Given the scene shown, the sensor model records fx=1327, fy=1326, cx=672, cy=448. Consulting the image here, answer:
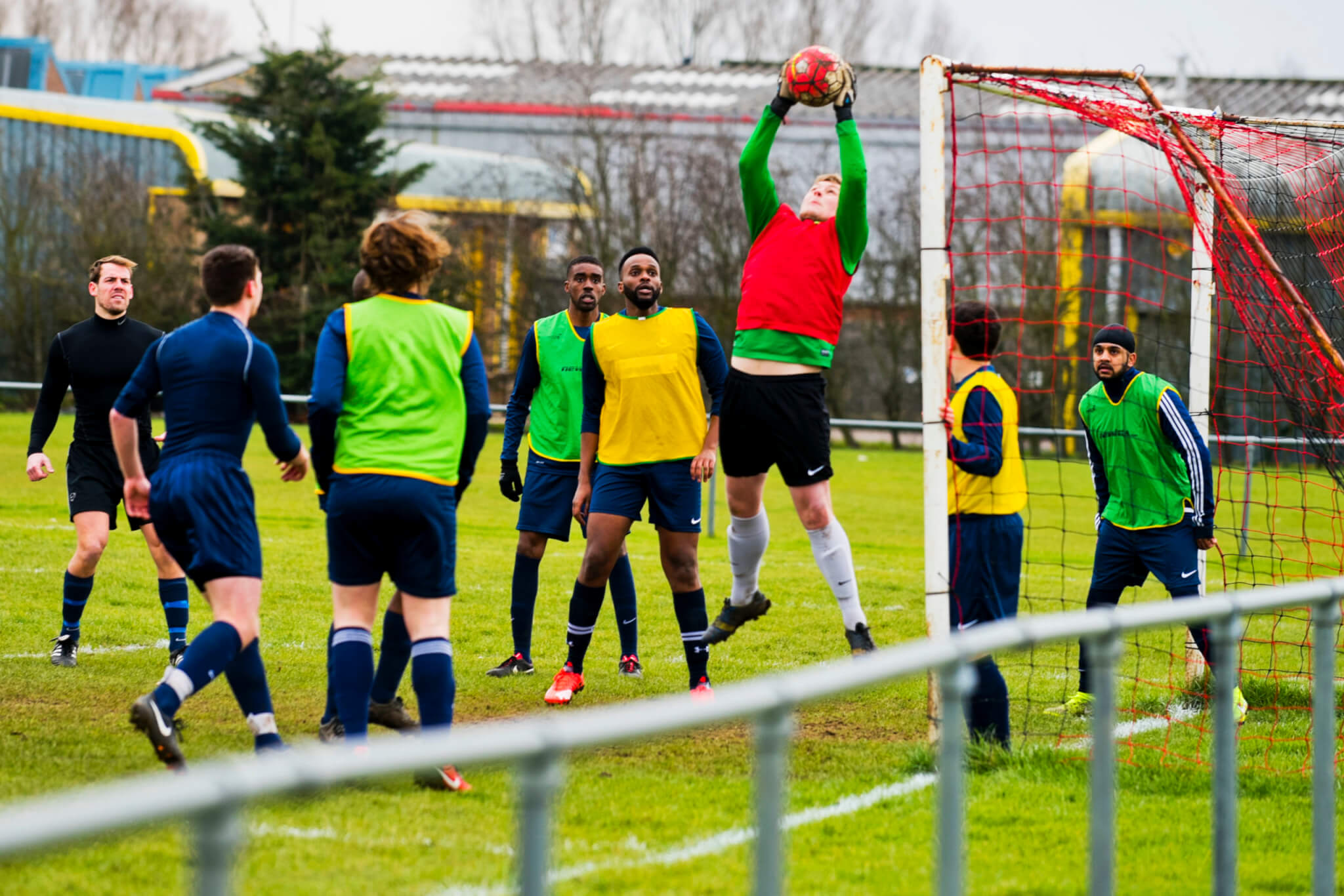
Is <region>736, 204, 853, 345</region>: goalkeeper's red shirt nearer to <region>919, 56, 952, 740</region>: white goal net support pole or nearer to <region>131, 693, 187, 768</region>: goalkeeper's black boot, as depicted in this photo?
<region>919, 56, 952, 740</region>: white goal net support pole

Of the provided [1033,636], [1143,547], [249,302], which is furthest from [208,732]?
[1143,547]

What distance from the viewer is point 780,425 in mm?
5797

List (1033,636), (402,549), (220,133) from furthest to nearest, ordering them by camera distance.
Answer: (220,133) < (402,549) < (1033,636)

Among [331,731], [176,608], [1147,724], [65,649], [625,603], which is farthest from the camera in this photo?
[625,603]

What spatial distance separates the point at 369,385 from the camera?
456cm

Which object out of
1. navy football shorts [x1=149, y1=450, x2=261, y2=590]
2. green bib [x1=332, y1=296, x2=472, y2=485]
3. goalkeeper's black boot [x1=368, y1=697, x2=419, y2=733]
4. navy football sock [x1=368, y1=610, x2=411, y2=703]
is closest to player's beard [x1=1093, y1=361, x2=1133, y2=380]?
green bib [x1=332, y1=296, x2=472, y2=485]

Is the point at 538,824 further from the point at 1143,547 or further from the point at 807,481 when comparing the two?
the point at 1143,547

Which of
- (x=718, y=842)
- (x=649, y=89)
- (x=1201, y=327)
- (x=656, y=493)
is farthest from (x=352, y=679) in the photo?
(x=649, y=89)

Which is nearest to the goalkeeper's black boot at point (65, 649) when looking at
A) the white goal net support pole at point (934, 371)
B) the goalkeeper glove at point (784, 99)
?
the white goal net support pole at point (934, 371)

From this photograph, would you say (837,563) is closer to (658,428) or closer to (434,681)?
(658,428)

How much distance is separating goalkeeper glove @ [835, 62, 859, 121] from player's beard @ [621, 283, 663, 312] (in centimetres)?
113

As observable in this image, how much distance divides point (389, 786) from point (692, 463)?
6.91 feet

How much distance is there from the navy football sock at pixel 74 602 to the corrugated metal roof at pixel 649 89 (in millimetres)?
33888

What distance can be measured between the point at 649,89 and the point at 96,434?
3877cm
